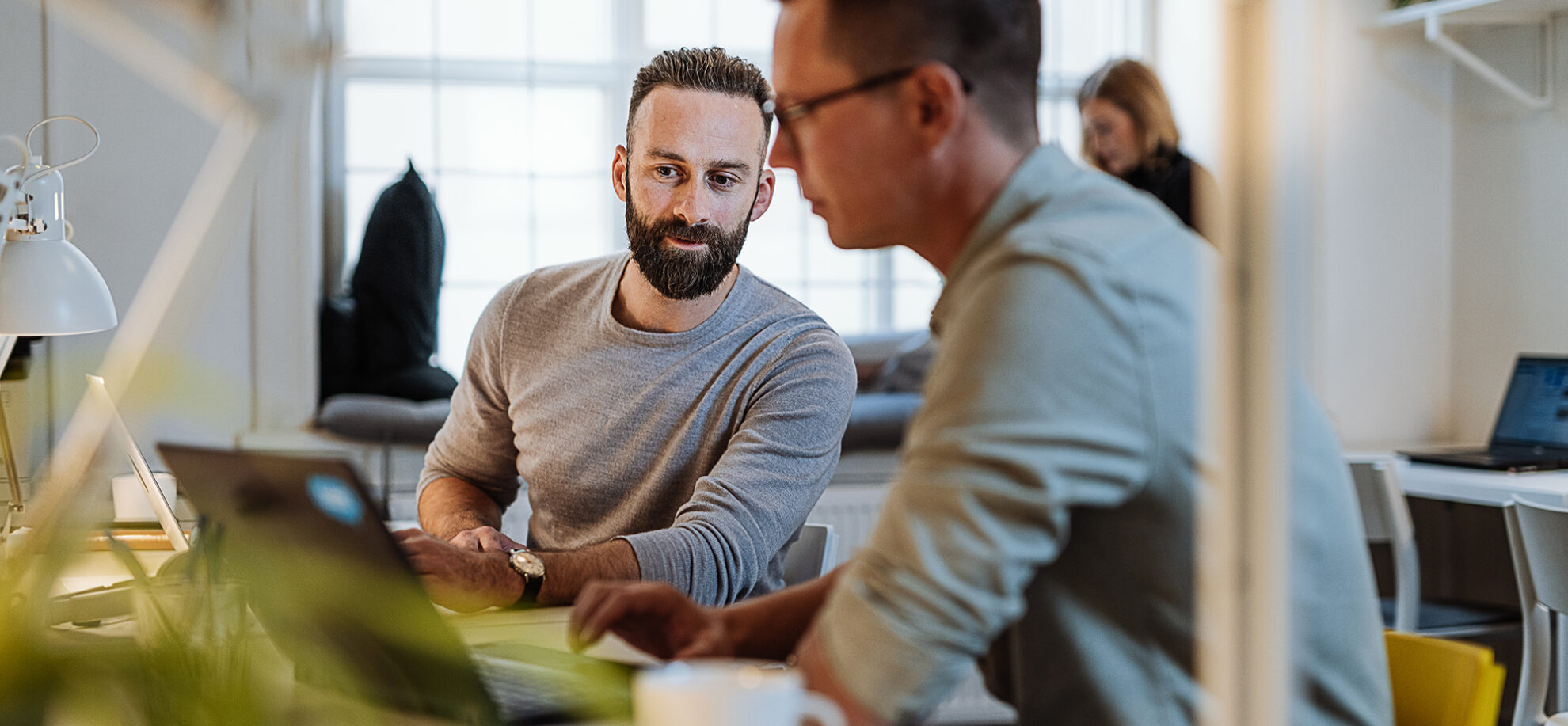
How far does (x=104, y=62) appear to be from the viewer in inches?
123

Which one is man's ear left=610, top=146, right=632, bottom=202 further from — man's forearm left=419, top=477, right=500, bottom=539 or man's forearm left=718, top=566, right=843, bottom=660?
man's forearm left=718, top=566, right=843, bottom=660

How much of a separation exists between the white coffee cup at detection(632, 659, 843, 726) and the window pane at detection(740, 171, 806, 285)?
3.51m

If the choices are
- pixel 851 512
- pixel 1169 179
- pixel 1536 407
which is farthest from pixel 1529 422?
pixel 851 512

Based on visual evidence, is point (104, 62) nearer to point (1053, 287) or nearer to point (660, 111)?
point (660, 111)

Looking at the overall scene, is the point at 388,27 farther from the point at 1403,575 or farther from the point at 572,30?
the point at 1403,575

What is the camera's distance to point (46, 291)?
5.27 feet

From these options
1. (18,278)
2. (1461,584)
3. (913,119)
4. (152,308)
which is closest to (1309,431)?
(913,119)

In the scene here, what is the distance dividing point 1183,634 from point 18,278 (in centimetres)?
144

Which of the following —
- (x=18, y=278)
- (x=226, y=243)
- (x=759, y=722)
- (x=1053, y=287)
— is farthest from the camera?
(x=226, y=243)

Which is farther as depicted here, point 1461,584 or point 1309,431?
point 1461,584

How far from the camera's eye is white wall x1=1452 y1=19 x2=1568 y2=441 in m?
3.64

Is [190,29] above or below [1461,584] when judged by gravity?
above

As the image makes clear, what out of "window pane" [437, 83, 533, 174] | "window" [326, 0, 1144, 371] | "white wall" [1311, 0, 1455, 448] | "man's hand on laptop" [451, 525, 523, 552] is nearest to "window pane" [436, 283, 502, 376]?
"window" [326, 0, 1144, 371]

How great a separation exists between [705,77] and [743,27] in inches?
95.4
